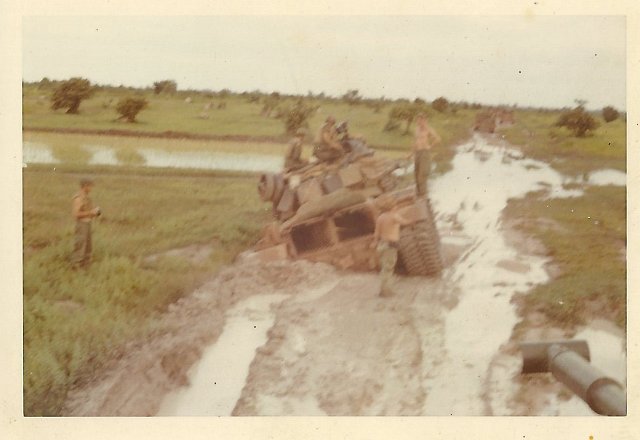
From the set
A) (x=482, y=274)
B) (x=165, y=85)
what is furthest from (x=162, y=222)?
(x=482, y=274)

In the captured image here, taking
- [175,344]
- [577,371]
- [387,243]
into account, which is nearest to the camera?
[577,371]

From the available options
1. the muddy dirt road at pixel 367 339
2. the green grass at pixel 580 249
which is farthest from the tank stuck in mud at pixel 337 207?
the green grass at pixel 580 249

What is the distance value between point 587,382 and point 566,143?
154cm

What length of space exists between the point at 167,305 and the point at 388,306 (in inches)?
56.1

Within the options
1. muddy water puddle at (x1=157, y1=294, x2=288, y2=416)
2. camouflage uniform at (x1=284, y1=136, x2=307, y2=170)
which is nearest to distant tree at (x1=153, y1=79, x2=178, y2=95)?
camouflage uniform at (x1=284, y1=136, x2=307, y2=170)

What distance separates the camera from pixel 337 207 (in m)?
4.94

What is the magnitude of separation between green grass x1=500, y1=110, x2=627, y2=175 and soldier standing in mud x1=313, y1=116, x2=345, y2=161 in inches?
42.9

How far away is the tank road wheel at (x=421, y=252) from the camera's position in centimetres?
488

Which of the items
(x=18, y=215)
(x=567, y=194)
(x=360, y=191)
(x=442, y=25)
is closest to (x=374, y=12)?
(x=442, y=25)

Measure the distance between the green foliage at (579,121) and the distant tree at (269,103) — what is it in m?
1.86

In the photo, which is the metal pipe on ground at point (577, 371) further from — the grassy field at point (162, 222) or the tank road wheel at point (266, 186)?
the tank road wheel at point (266, 186)

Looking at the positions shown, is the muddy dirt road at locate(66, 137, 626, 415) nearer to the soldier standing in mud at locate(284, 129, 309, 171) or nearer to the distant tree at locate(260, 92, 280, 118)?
the soldier standing in mud at locate(284, 129, 309, 171)

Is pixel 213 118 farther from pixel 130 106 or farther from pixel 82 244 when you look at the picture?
pixel 82 244
